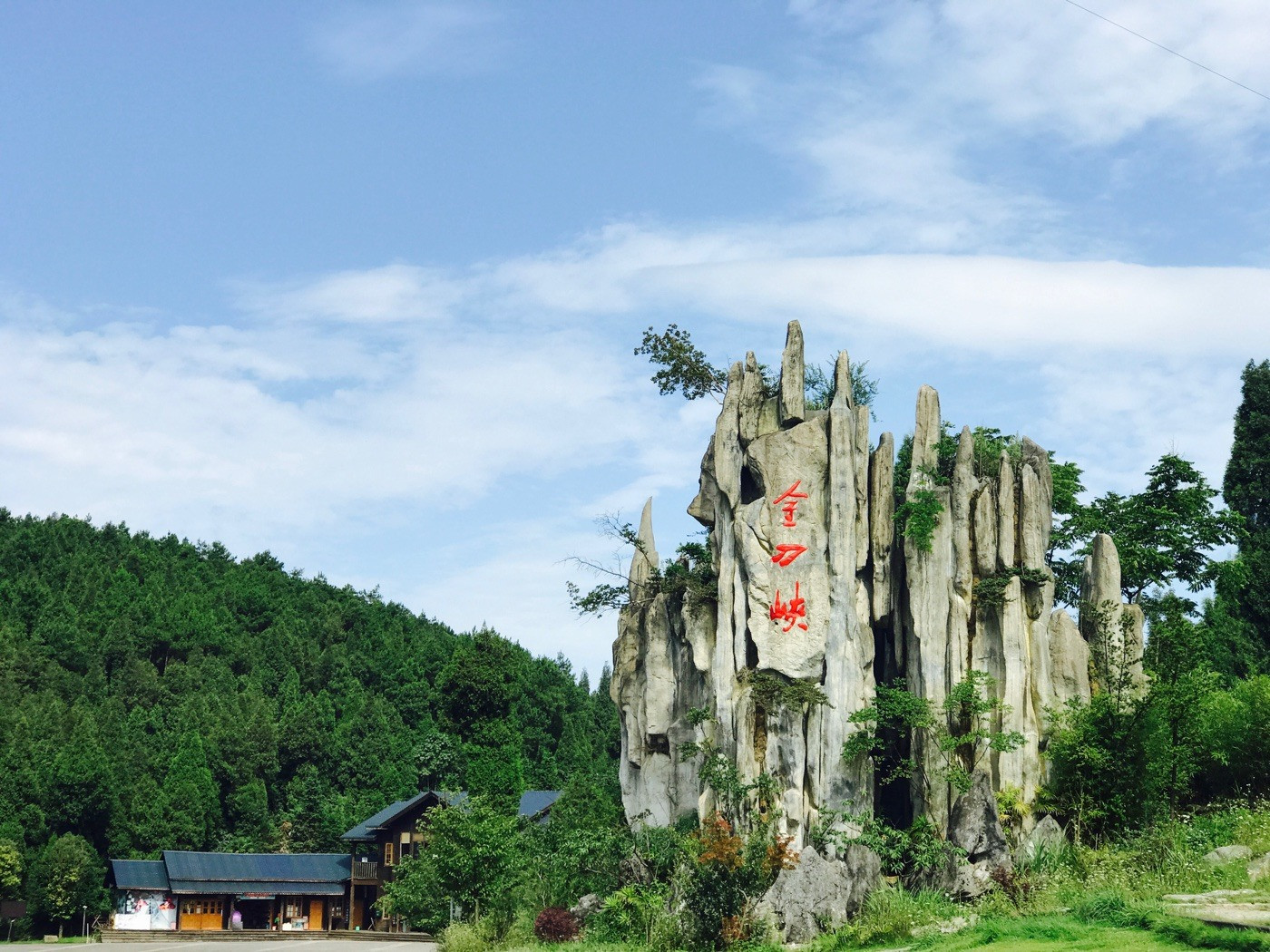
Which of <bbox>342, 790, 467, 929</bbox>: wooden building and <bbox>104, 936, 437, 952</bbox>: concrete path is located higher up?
<bbox>342, 790, 467, 929</bbox>: wooden building

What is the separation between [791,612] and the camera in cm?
2962

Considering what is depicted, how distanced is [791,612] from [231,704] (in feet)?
170

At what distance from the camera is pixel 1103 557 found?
30.6m

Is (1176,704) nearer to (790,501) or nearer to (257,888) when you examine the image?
(790,501)

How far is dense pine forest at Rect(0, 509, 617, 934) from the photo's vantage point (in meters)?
57.2

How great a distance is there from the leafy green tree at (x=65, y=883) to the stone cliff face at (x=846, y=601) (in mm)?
28889

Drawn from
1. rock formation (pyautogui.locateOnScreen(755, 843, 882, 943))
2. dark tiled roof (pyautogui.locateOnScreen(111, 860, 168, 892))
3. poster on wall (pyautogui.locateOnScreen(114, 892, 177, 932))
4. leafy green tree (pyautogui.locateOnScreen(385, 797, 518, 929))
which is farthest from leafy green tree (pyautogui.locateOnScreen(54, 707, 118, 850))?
rock formation (pyautogui.locateOnScreen(755, 843, 882, 943))

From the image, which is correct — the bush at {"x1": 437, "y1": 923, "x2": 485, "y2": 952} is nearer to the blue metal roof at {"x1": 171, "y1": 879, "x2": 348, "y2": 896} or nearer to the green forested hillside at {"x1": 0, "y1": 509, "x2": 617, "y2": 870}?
the green forested hillside at {"x1": 0, "y1": 509, "x2": 617, "y2": 870}

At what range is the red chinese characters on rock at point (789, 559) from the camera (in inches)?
1165

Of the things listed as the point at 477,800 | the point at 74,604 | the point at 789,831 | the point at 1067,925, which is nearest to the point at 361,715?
the point at 74,604

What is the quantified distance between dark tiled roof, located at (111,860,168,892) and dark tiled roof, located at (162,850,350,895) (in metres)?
0.58

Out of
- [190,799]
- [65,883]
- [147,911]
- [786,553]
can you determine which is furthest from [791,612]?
[190,799]

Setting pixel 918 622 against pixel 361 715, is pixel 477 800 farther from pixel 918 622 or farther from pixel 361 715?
pixel 361 715

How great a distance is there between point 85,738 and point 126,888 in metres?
11.0
